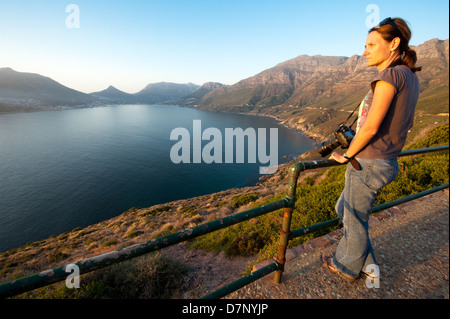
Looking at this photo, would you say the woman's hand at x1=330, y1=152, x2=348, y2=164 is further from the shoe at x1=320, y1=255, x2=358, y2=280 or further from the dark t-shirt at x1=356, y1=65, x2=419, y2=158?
the shoe at x1=320, y1=255, x2=358, y2=280

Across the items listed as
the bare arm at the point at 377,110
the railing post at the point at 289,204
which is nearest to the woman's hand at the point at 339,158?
the bare arm at the point at 377,110

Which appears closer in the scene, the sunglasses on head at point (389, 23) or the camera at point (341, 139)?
the sunglasses on head at point (389, 23)

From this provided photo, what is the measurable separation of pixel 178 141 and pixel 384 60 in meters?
94.0

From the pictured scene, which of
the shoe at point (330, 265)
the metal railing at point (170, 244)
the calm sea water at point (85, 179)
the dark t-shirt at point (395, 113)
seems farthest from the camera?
the calm sea water at point (85, 179)

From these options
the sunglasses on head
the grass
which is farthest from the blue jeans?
the grass

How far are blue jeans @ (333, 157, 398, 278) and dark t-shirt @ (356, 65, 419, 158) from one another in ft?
0.36

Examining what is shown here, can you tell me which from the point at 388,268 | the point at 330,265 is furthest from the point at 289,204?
the point at 388,268

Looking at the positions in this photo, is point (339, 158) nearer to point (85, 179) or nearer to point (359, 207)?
point (359, 207)

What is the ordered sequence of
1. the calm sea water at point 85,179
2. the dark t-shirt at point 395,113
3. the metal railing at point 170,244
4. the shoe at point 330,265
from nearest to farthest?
the metal railing at point 170,244 → the dark t-shirt at point 395,113 → the shoe at point 330,265 → the calm sea water at point 85,179

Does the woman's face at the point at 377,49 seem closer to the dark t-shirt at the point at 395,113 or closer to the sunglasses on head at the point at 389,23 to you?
the sunglasses on head at the point at 389,23

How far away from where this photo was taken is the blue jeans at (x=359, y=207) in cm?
205

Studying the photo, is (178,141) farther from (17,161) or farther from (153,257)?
(153,257)

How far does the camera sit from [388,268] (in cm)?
288
